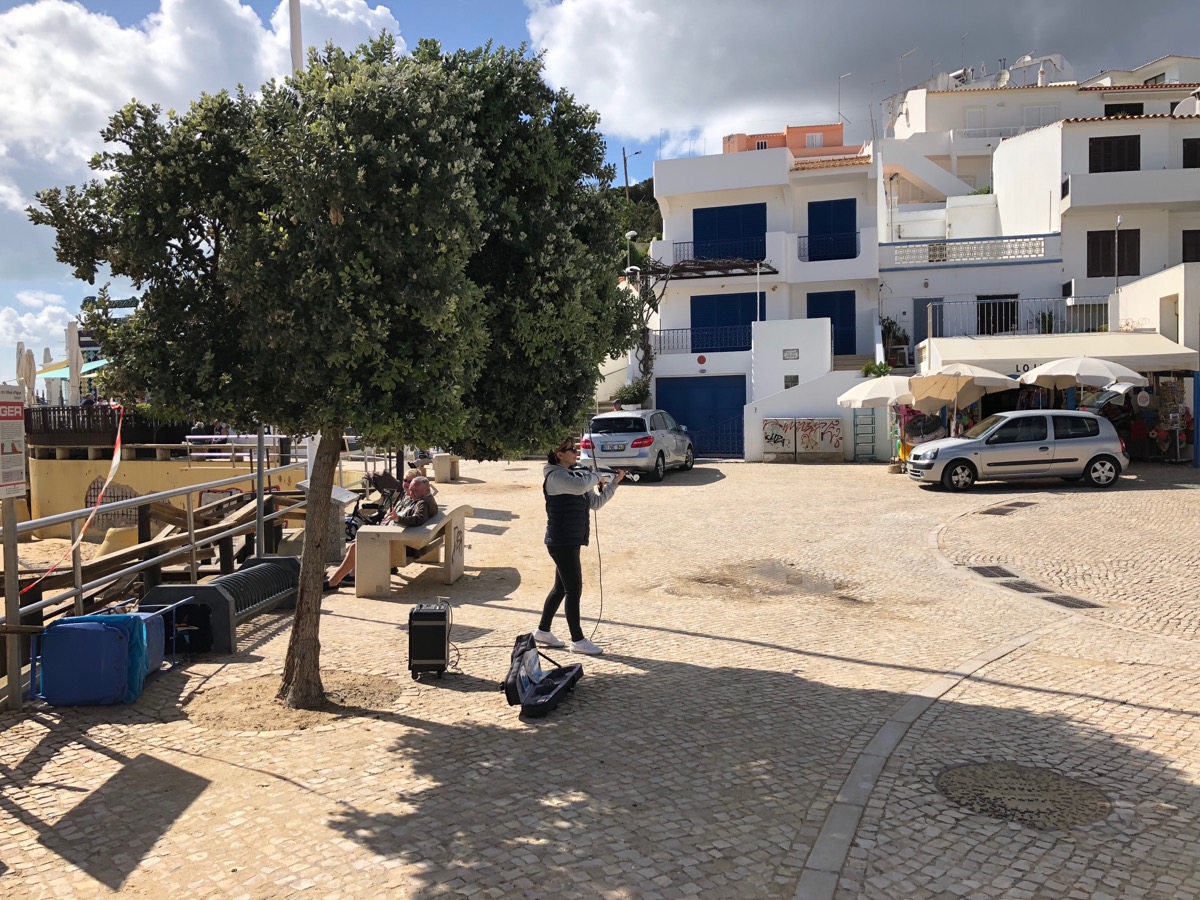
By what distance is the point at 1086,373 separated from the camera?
66.2 feet

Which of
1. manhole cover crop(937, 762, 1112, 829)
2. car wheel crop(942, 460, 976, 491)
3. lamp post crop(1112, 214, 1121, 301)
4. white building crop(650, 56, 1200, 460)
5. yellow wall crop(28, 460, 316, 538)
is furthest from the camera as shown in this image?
lamp post crop(1112, 214, 1121, 301)

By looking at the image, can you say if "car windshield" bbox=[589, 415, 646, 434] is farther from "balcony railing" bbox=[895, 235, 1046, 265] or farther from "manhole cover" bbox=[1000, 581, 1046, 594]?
"balcony railing" bbox=[895, 235, 1046, 265]

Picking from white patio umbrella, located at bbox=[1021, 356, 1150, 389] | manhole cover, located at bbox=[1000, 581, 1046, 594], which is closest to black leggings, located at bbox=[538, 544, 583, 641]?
manhole cover, located at bbox=[1000, 581, 1046, 594]

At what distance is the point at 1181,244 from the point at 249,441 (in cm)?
3078

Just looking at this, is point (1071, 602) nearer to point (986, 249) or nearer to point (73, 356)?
point (73, 356)

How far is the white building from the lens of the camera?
97.6 feet

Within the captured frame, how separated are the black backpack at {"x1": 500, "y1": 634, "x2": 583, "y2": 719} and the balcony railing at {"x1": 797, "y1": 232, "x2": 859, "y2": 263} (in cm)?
2996

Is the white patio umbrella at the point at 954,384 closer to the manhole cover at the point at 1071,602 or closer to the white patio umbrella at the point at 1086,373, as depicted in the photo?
the white patio umbrella at the point at 1086,373

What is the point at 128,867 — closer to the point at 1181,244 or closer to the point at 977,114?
the point at 1181,244

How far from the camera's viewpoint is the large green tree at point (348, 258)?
5250mm

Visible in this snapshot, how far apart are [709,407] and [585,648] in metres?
24.7

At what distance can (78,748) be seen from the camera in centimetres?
559

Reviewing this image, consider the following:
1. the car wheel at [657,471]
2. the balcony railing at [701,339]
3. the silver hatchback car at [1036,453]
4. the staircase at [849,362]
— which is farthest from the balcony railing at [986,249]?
the car wheel at [657,471]

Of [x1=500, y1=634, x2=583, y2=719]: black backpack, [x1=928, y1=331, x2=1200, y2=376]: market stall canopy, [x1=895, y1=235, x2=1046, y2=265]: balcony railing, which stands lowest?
[x1=500, y1=634, x2=583, y2=719]: black backpack
